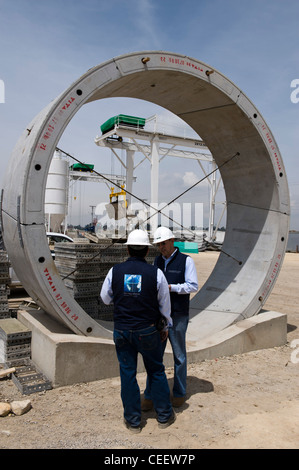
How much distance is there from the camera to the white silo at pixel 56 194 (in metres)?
23.7

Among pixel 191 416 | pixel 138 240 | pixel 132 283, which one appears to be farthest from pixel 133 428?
pixel 138 240

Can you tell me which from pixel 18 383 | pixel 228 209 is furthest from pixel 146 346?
pixel 228 209

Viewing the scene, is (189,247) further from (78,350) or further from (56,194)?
(78,350)

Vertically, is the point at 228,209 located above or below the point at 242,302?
above

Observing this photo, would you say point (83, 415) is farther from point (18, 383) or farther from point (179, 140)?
point (179, 140)

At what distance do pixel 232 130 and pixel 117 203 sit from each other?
10.4 ft

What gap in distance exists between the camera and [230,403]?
4324mm

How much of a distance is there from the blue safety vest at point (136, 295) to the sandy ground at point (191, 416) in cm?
102

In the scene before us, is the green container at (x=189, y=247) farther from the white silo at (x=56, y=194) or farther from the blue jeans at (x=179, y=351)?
the blue jeans at (x=179, y=351)

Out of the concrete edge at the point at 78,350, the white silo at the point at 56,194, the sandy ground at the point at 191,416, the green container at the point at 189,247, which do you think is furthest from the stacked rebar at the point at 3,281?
the green container at the point at 189,247

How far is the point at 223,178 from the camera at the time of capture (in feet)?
24.5

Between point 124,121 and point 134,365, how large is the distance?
1675cm
